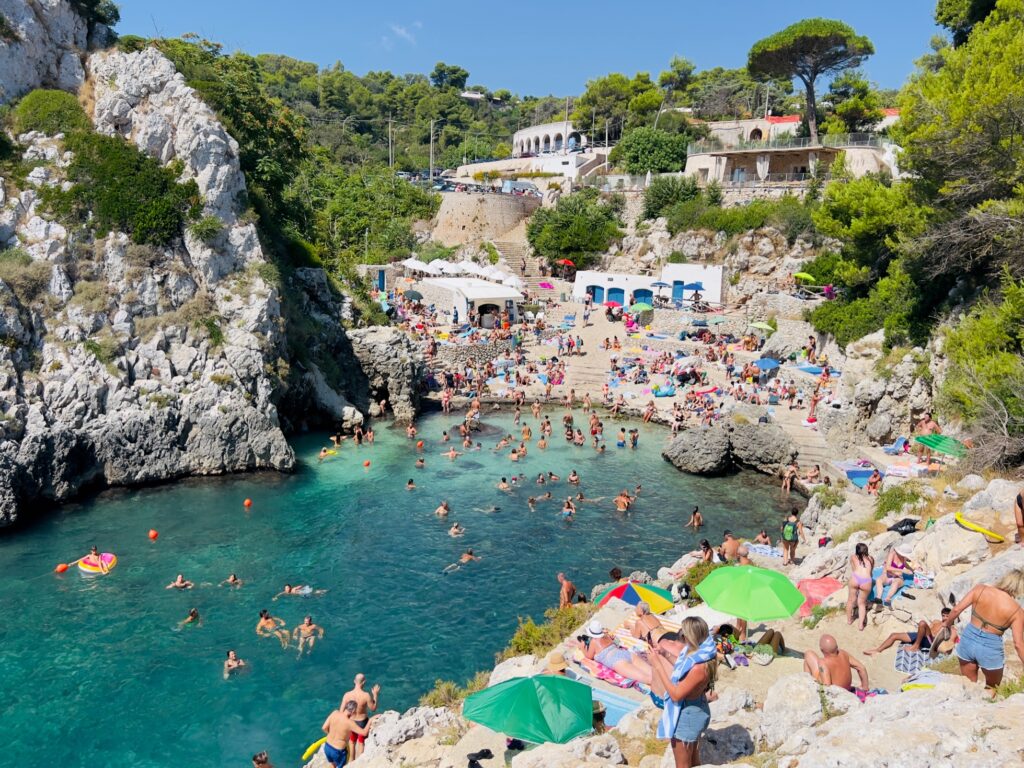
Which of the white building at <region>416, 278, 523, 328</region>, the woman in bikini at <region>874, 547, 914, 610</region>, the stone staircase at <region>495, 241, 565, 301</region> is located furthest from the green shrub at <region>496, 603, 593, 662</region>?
the stone staircase at <region>495, 241, 565, 301</region>

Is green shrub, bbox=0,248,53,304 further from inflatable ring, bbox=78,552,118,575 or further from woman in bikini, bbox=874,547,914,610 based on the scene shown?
woman in bikini, bbox=874,547,914,610

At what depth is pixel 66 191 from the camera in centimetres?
2502

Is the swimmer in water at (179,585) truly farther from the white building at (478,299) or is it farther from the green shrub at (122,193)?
the white building at (478,299)

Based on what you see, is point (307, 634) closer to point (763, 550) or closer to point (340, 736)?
point (340, 736)

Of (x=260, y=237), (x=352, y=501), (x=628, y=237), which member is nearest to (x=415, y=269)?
(x=628, y=237)

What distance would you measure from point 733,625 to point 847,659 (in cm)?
266

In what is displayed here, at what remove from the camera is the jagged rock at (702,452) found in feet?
80.2

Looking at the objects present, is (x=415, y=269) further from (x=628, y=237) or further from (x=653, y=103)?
(x=653, y=103)

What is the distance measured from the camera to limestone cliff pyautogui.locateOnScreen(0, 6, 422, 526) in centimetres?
2153

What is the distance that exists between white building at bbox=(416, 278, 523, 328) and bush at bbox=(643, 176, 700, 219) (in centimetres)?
1358

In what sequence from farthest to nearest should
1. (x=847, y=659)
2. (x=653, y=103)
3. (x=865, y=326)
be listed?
(x=653, y=103)
(x=865, y=326)
(x=847, y=659)

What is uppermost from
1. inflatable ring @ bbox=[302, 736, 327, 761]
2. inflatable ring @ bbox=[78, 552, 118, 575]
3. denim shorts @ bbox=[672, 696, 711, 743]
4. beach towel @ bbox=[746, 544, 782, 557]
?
denim shorts @ bbox=[672, 696, 711, 743]

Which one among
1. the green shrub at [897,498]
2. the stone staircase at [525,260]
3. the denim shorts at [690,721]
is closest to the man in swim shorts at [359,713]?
the denim shorts at [690,721]

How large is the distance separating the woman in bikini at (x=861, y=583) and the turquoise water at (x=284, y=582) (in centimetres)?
675
